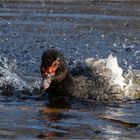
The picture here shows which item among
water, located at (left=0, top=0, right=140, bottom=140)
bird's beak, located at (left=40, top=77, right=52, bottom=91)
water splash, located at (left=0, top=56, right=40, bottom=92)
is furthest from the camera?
water splash, located at (left=0, top=56, right=40, bottom=92)

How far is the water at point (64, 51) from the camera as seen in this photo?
8.53m

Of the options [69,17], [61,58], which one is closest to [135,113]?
[61,58]

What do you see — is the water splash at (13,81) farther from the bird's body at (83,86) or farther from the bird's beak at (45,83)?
the bird's beak at (45,83)

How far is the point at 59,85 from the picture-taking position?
10.4 meters

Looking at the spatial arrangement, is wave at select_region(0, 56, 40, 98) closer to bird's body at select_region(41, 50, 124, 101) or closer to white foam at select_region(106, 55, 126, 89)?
bird's body at select_region(41, 50, 124, 101)

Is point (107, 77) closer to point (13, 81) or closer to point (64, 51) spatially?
point (13, 81)

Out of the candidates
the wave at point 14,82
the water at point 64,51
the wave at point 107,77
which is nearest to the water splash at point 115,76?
the wave at point 107,77

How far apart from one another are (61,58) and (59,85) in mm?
422

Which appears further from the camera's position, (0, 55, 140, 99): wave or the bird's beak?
(0, 55, 140, 99): wave

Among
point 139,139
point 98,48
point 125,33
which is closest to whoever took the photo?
point 139,139

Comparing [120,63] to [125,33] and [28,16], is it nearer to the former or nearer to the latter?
[125,33]

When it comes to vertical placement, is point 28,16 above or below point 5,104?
above

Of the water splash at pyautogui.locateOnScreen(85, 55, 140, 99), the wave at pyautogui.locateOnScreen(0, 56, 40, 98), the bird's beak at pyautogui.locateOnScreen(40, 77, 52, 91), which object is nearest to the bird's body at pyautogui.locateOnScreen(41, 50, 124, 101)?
the water splash at pyautogui.locateOnScreen(85, 55, 140, 99)

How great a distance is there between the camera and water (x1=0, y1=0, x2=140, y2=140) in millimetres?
8531
